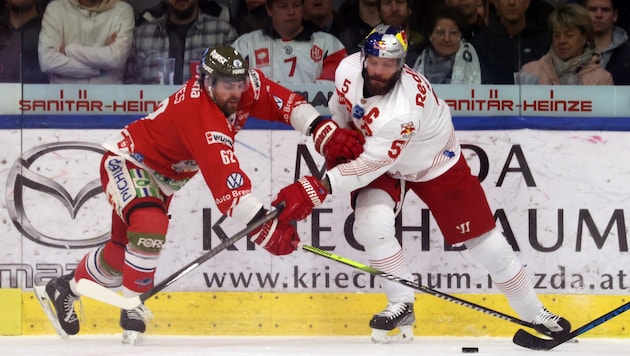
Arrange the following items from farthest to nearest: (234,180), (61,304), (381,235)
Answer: (61,304) → (381,235) → (234,180)

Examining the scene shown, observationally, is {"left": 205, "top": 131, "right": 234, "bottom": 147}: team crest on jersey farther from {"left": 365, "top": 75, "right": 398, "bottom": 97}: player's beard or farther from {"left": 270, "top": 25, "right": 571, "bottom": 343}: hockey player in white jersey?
{"left": 365, "top": 75, "right": 398, "bottom": 97}: player's beard

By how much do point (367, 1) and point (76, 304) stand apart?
2002mm

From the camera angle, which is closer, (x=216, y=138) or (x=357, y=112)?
(x=216, y=138)

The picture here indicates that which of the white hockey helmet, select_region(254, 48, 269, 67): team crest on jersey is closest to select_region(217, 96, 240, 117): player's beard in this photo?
the white hockey helmet

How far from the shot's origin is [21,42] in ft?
19.9

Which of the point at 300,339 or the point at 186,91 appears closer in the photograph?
the point at 186,91

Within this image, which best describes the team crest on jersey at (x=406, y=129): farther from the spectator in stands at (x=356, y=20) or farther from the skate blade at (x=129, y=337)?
the skate blade at (x=129, y=337)

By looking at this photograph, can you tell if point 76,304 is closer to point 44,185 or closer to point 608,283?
point 44,185

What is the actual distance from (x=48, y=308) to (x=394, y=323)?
1.53 meters

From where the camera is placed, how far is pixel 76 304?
19.4 ft

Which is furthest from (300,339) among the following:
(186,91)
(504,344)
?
(186,91)

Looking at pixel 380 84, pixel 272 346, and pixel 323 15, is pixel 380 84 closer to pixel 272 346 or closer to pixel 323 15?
pixel 323 15

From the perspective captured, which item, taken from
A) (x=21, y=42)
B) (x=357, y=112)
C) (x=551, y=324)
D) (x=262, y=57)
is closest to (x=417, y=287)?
(x=551, y=324)

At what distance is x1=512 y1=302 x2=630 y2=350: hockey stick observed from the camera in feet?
17.2
